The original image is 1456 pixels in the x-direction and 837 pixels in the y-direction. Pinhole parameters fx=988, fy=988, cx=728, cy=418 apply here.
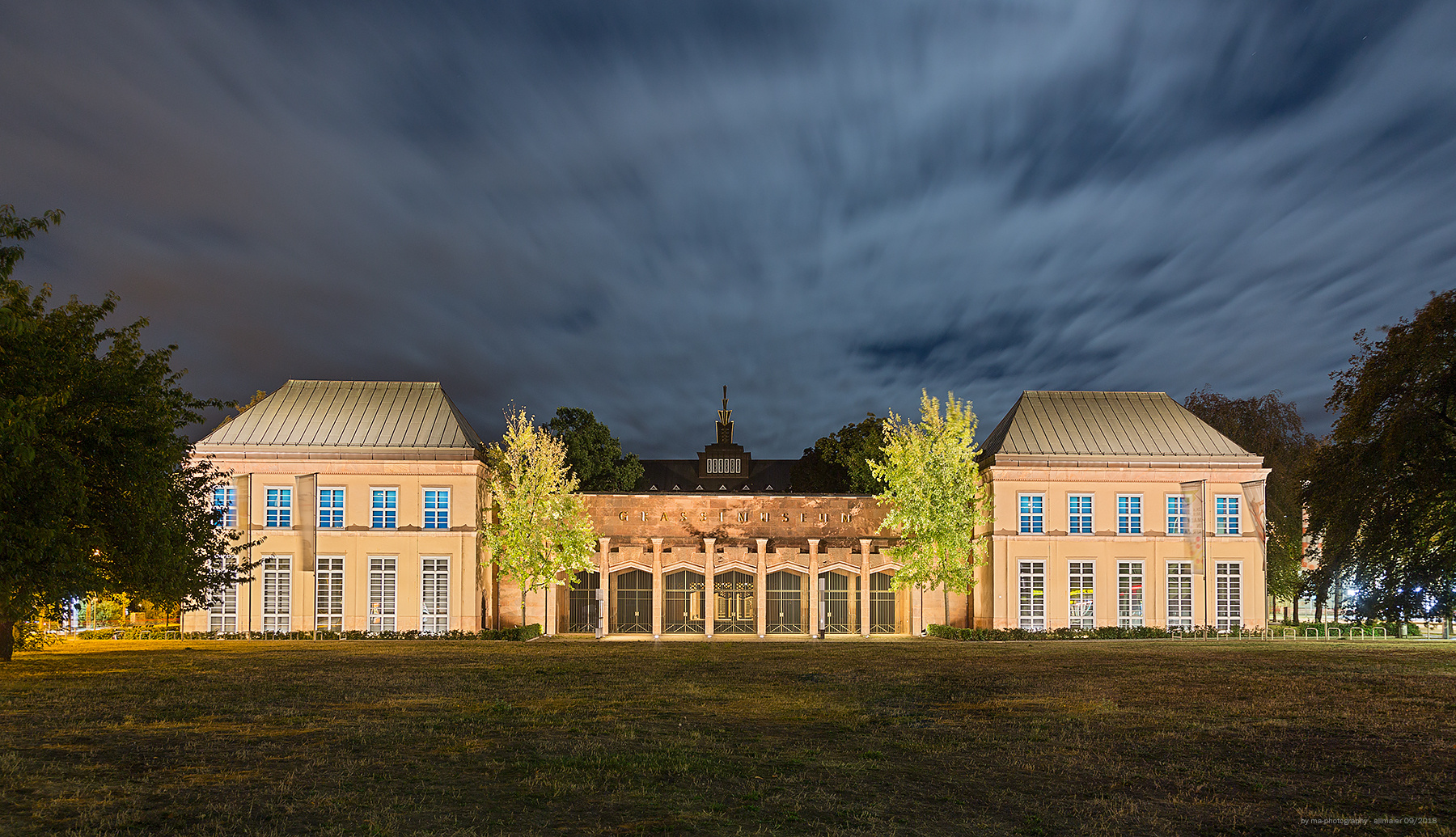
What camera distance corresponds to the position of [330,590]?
45.7 metres

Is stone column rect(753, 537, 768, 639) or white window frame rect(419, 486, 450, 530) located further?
stone column rect(753, 537, 768, 639)

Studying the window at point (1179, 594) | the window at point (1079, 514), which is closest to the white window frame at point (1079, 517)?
the window at point (1079, 514)

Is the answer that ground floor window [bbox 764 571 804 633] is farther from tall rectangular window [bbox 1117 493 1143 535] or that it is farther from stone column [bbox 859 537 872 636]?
tall rectangular window [bbox 1117 493 1143 535]

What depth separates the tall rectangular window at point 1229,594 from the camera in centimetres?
4831

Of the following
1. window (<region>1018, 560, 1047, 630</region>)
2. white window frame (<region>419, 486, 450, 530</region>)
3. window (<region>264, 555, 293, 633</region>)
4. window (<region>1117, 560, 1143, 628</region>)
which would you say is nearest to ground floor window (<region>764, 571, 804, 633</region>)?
window (<region>1018, 560, 1047, 630</region>)

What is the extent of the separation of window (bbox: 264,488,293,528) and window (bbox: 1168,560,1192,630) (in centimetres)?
4213

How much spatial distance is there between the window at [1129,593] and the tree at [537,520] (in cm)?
2566

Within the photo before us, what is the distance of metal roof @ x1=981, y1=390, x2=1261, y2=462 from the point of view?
49469mm

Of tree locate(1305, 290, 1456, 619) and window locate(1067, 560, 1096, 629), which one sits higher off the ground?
tree locate(1305, 290, 1456, 619)

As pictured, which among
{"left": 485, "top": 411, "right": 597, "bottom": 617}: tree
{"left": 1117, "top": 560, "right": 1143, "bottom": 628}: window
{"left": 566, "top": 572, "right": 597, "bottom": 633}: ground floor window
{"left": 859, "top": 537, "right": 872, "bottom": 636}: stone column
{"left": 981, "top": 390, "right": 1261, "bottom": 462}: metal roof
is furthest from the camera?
{"left": 566, "top": 572, "right": 597, "bottom": 633}: ground floor window

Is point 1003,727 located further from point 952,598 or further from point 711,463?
point 711,463

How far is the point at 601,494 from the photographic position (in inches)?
1935

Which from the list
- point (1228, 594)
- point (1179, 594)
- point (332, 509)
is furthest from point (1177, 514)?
point (332, 509)

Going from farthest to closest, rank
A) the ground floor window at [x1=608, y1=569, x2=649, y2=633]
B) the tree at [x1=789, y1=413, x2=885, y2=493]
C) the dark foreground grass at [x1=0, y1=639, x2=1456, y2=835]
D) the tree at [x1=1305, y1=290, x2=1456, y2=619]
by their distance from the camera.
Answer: the tree at [x1=789, y1=413, x2=885, y2=493], the ground floor window at [x1=608, y1=569, x2=649, y2=633], the tree at [x1=1305, y1=290, x2=1456, y2=619], the dark foreground grass at [x1=0, y1=639, x2=1456, y2=835]
